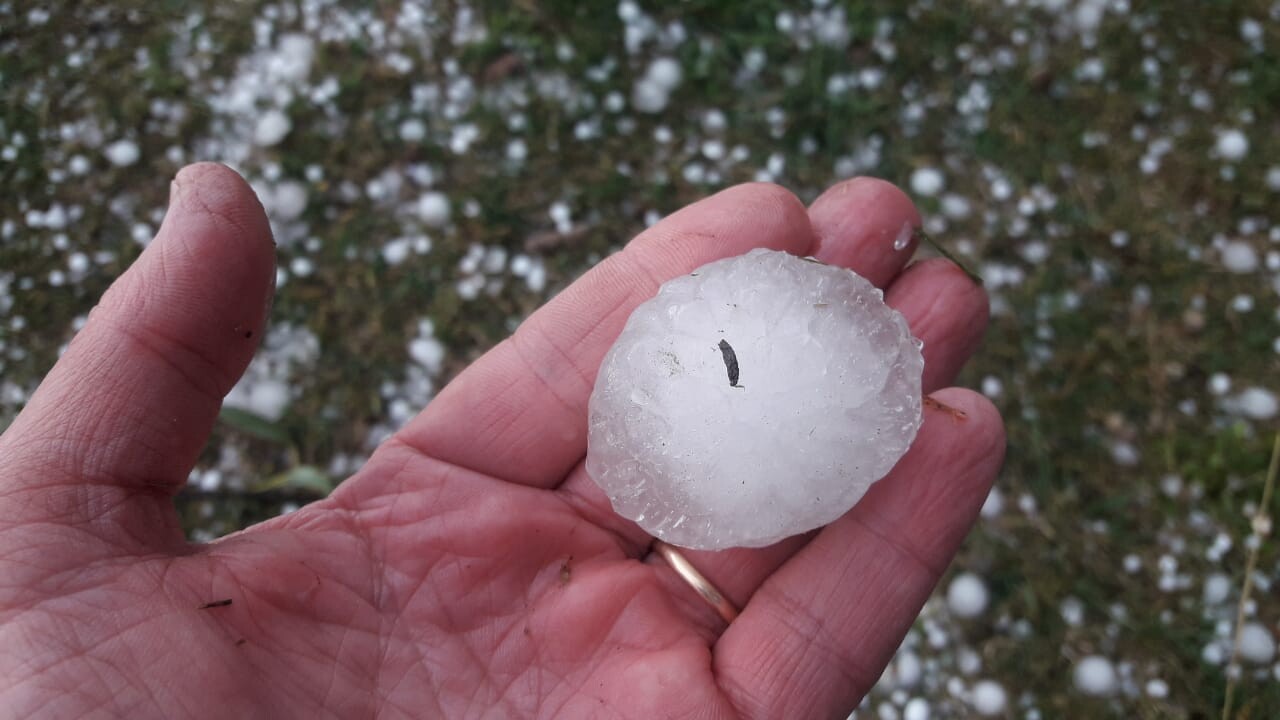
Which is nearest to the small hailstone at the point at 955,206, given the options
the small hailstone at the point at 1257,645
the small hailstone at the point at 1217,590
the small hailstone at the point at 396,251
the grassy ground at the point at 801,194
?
the grassy ground at the point at 801,194

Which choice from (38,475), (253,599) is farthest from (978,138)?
(38,475)

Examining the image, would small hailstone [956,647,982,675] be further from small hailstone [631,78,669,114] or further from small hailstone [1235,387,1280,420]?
small hailstone [631,78,669,114]

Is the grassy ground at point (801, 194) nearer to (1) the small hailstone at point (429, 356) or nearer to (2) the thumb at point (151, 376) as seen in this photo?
(1) the small hailstone at point (429, 356)

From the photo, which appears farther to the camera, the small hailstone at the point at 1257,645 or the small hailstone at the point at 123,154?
the small hailstone at the point at 123,154

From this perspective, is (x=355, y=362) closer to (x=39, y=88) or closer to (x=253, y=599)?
(x=253, y=599)

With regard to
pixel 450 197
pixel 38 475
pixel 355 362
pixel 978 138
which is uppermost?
pixel 38 475
